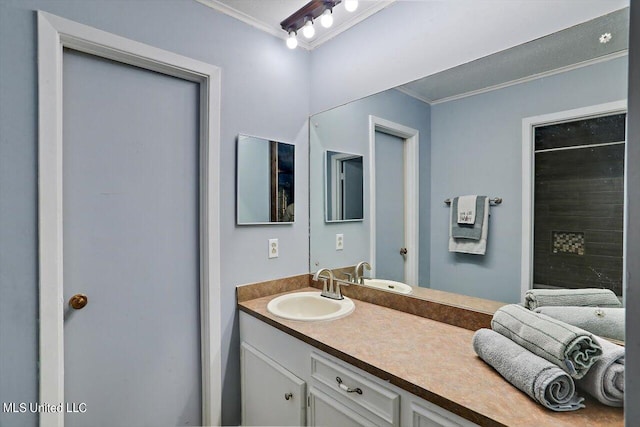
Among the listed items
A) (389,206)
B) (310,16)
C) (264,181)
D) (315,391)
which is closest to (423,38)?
(310,16)

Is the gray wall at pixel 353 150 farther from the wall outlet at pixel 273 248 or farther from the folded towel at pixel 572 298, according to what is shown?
the folded towel at pixel 572 298

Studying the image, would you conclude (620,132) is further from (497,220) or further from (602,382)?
(602,382)

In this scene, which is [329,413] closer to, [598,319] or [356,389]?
[356,389]

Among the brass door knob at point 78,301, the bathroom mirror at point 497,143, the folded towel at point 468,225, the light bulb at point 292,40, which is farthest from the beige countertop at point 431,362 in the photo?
the light bulb at point 292,40

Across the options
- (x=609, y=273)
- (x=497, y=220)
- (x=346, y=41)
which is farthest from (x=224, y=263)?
(x=609, y=273)

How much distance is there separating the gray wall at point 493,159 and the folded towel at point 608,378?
0.43 meters

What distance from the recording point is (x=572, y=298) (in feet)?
3.47

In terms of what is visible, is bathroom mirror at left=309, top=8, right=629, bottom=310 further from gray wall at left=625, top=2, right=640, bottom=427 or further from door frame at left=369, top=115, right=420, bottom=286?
gray wall at left=625, top=2, right=640, bottom=427

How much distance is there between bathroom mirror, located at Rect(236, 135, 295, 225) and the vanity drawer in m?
Result: 0.85

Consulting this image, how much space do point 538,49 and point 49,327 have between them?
212cm

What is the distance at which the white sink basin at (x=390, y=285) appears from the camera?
159 cm

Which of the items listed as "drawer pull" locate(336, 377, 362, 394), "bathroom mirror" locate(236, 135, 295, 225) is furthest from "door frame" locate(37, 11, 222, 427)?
"drawer pull" locate(336, 377, 362, 394)

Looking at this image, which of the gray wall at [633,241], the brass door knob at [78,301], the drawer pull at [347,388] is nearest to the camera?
the gray wall at [633,241]

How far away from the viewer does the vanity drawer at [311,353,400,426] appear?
0.98 metres
